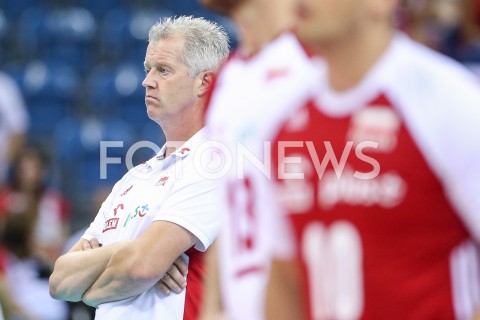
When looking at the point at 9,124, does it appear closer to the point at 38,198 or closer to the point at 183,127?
the point at 38,198

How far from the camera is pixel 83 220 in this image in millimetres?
9945

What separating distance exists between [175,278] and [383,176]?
6.38 feet

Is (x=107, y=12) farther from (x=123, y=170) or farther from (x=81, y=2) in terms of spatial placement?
Result: (x=123, y=170)

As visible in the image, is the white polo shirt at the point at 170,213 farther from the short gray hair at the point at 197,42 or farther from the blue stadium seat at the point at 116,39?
the blue stadium seat at the point at 116,39

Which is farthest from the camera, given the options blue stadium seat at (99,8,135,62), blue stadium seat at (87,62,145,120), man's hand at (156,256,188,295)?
blue stadium seat at (99,8,135,62)

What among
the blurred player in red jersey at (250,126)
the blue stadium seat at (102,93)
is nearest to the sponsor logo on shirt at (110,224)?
the blurred player in red jersey at (250,126)

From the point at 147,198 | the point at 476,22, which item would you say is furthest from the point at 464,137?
the point at 476,22

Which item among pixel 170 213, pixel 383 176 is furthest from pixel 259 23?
pixel 170 213

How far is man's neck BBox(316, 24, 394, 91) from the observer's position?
202 centimetres

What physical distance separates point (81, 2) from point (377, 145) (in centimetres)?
1077

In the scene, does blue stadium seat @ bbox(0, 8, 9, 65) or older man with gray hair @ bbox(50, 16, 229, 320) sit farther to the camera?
blue stadium seat @ bbox(0, 8, 9, 65)

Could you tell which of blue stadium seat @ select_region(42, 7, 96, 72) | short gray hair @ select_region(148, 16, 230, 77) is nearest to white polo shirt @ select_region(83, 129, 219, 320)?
short gray hair @ select_region(148, 16, 230, 77)

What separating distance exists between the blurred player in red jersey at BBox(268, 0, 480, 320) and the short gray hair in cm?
203

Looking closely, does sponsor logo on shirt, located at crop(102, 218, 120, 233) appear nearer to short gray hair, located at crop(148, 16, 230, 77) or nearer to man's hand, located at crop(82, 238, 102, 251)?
man's hand, located at crop(82, 238, 102, 251)
